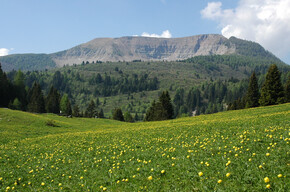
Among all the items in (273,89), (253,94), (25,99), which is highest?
(273,89)

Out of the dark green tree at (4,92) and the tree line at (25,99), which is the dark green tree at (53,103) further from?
the dark green tree at (4,92)

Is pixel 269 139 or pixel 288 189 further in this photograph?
pixel 269 139

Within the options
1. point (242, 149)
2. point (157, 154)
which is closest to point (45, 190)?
point (157, 154)

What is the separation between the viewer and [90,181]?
395 inches

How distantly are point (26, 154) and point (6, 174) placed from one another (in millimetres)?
6381

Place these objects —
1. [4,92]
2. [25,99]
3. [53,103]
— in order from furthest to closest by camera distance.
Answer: [25,99], [53,103], [4,92]

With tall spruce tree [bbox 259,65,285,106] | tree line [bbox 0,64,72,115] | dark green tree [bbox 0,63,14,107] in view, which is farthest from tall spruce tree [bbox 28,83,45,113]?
tall spruce tree [bbox 259,65,285,106]

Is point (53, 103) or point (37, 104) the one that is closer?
point (37, 104)

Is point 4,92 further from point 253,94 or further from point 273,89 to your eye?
point 253,94

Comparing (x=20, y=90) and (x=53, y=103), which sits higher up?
(x=20, y=90)

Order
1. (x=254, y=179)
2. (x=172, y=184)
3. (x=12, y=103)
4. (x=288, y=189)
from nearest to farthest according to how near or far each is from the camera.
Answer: (x=288, y=189), (x=254, y=179), (x=172, y=184), (x=12, y=103)

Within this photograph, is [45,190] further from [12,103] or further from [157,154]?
[12,103]

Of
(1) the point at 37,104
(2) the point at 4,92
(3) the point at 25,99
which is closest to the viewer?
(2) the point at 4,92

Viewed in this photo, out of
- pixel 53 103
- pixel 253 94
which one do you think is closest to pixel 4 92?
pixel 53 103
